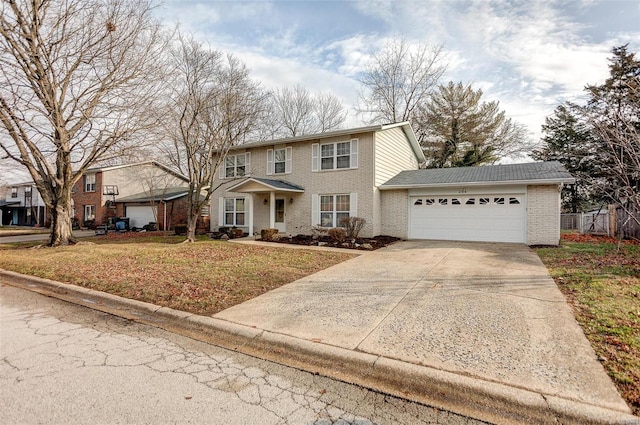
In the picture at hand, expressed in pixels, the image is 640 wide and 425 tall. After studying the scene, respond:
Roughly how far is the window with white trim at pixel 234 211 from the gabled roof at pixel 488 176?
806 centimetres

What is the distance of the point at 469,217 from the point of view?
13453mm

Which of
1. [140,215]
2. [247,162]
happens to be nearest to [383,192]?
[247,162]

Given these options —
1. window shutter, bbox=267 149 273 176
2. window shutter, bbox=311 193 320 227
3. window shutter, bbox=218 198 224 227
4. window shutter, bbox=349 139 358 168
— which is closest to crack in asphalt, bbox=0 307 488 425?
window shutter, bbox=311 193 320 227

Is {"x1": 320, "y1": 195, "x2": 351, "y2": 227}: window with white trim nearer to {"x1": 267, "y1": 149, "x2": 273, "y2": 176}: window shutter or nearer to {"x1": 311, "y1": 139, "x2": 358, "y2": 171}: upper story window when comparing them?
{"x1": 311, "y1": 139, "x2": 358, "y2": 171}: upper story window

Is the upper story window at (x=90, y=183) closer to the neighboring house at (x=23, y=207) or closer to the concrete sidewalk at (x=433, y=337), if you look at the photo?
the neighboring house at (x=23, y=207)

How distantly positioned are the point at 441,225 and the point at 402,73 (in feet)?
55.7

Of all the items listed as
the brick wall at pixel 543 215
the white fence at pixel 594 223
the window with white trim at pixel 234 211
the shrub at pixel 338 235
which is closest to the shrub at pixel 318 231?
the shrub at pixel 338 235

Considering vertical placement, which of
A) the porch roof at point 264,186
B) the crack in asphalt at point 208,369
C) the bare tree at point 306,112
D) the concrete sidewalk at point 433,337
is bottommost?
the crack in asphalt at point 208,369

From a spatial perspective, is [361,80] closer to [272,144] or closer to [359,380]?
[272,144]

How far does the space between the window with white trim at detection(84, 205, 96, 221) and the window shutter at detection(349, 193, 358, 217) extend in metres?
24.0

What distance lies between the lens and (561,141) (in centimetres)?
2478

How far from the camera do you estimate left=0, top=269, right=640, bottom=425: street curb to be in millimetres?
2373

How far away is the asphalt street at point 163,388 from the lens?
2.38 m

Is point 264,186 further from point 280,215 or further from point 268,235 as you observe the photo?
point 280,215
